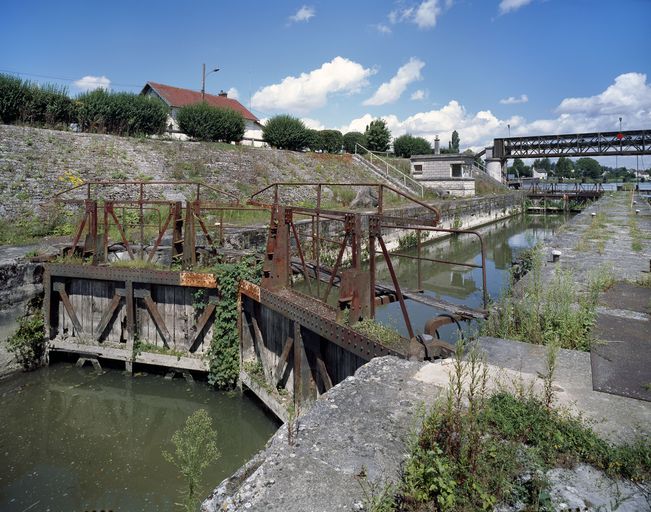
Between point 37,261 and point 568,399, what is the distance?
9.28 metres

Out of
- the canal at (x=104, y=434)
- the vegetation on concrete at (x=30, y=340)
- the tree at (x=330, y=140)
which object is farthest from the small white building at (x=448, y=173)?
the vegetation on concrete at (x=30, y=340)

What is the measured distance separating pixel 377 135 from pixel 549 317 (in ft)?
142

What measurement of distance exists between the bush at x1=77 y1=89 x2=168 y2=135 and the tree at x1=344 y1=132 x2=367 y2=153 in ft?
73.4

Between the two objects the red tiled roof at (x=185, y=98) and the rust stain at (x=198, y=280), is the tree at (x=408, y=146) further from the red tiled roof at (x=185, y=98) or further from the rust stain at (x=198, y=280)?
the rust stain at (x=198, y=280)

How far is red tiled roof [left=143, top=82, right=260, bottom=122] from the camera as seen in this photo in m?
38.0

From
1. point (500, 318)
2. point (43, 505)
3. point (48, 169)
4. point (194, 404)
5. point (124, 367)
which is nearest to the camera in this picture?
point (43, 505)

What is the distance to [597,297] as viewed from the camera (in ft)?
20.4

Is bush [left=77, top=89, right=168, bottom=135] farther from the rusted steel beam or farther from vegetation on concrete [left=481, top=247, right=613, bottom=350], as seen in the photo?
vegetation on concrete [left=481, top=247, right=613, bottom=350]

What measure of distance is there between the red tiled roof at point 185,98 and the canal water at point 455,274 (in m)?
22.1

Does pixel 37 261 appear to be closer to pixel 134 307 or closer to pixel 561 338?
pixel 134 307

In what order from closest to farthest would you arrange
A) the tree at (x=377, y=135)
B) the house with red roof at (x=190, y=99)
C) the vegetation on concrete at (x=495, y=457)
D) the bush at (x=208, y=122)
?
the vegetation on concrete at (x=495, y=457) → the bush at (x=208, y=122) → the house with red roof at (x=190, y=99) → the tree at (x=377, y=135)

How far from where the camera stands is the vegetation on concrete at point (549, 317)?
4934mm

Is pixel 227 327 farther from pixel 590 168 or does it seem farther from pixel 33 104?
pixel 590 168

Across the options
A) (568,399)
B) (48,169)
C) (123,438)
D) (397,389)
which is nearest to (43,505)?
(123,438)
